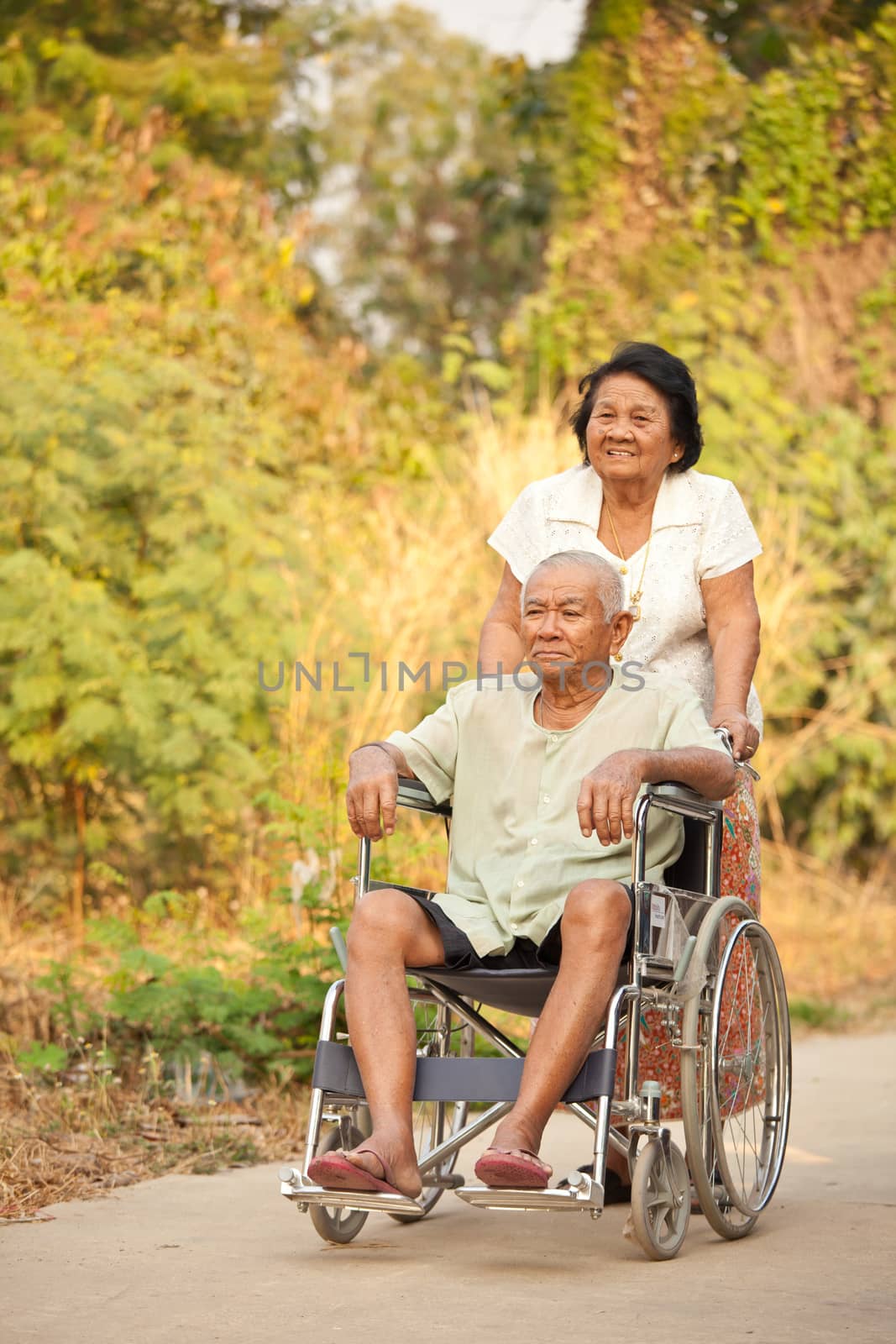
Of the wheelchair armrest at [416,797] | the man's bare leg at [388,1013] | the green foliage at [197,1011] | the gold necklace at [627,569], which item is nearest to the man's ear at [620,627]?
the gold necklace at [627,569]

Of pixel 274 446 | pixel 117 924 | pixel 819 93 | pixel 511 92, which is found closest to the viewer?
pixel 117 924

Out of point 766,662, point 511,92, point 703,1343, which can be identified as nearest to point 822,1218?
point 703,1343

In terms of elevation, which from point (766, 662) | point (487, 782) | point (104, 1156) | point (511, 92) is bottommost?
point (104, 1156)

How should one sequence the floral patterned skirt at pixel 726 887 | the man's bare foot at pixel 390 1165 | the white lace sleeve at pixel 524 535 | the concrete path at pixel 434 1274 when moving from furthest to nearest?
the white lace sleeve at pixel 524 535 < the floral patterned skirt at pixel 726 887 < the man's bare foot at pixel 390 1165 < the concrete path at pixel 434 1274

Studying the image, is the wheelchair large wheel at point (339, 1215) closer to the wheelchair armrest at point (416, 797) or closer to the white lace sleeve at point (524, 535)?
the wheelchair armrest at point (416, 797)

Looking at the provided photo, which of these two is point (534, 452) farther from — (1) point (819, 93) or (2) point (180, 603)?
(1) point (819, 93)

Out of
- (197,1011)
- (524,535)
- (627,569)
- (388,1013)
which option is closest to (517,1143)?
(388,1013)

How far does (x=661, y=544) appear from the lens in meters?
3.62

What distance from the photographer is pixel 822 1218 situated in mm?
3418

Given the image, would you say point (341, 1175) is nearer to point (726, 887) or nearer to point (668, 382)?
point (726, 887)

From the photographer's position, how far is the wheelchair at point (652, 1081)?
2.85 meters

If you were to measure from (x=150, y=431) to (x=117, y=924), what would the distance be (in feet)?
8.67

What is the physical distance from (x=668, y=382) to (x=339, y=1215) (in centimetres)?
178

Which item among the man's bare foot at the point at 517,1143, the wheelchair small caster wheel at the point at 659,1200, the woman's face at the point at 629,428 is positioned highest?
the woman's face at the point at 629,428
